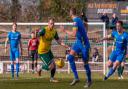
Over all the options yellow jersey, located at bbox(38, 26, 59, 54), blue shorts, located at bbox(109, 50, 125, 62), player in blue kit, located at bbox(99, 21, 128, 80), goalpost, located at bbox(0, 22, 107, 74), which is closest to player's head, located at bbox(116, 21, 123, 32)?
player in blue kit, located at bbox(99, 21, 128, 80)

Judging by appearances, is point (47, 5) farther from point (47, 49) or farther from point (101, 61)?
point (47, 49)

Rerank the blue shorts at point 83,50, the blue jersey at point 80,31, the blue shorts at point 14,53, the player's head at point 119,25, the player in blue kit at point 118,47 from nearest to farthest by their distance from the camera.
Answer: the blue jersey at point 80,31 → the blue shorts at point 83,50 → the player's head at point 119,25 → the player in blue kit at point 118,47 → the blue shorts at point 14,53

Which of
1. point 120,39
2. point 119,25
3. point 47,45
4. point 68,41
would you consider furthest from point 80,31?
point 68,41

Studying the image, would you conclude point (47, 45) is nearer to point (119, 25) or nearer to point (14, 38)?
point (119, 25)

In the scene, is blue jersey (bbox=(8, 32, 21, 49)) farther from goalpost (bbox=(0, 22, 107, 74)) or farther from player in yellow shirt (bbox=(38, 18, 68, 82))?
goalpost (bbox=(0, 22, 107, 74))

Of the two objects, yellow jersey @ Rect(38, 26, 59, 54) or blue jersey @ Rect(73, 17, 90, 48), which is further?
yellow jersey @ Rect(38, 26, 59, 54)

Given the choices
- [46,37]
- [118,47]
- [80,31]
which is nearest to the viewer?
[80,31]

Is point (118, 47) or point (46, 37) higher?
point (46, 37)

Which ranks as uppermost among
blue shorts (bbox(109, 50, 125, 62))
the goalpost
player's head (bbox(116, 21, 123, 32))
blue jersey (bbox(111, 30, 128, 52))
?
player's head (bbox(116, 21, 123, 32))

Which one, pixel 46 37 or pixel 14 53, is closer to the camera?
pixel 46 37

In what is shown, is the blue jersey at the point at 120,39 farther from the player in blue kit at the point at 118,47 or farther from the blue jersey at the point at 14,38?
the blue jersey at the point at 14,38

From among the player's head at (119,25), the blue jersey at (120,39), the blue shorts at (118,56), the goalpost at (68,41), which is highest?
the player's head at (119,25)

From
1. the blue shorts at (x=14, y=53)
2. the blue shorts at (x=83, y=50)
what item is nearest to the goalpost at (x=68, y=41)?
the blue shorts at (x=14, y=53)

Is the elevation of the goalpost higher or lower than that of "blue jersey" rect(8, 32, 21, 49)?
lower
